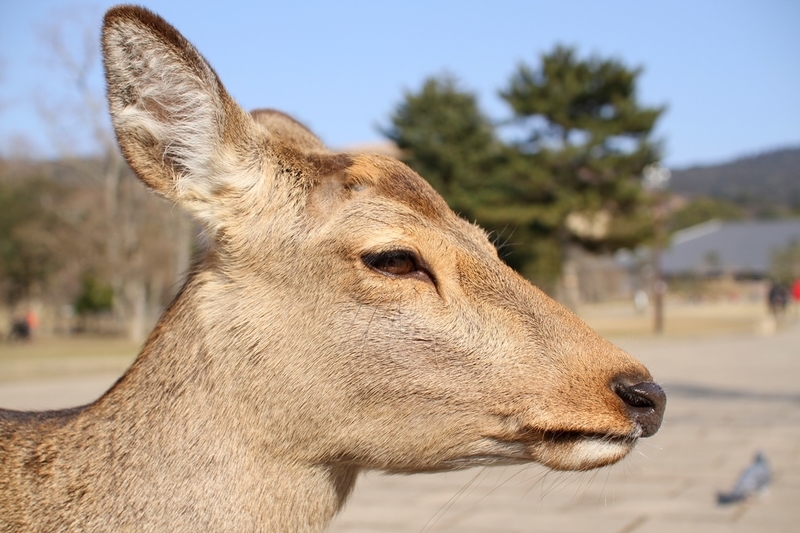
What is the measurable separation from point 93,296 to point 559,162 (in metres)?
30.3

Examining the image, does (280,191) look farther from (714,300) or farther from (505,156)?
(714,300)

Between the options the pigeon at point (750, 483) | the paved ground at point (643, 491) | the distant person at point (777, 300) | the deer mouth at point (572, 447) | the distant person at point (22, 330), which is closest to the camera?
the deer mouth at point (572, 447)

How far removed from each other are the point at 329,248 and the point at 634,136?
4770cm

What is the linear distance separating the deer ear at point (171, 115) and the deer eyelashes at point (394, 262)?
51 centimetres

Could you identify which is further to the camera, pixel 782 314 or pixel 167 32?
pixel 782 314

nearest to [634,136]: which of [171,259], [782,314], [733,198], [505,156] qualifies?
[505,156]

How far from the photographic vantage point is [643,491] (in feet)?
25.9

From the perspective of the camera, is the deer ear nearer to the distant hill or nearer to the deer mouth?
the deer mouth

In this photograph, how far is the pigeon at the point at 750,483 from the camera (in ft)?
23.5

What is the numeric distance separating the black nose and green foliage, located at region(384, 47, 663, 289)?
43187mm

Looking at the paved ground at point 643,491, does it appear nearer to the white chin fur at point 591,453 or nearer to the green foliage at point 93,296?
the white chin fur at point 591,453

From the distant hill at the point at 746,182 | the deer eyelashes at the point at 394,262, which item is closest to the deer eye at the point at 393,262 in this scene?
the deer eyelashes at the point at 394,262

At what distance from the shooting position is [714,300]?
7106cm

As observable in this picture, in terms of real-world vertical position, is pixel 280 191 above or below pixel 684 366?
above
